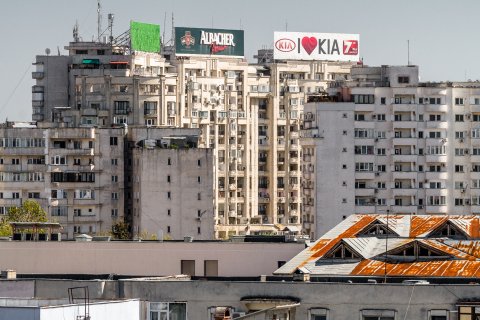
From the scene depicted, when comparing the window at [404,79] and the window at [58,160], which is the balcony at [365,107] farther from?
the window at [58,160]

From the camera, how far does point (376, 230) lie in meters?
92.2

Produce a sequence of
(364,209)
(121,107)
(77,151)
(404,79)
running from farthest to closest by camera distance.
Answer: (121,107), (404,79), (77,151), (364,209)

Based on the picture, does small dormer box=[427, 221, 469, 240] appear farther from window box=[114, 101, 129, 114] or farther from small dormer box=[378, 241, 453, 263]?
window box=[114, 101, 129, 114]

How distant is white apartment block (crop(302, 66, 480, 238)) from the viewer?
175m

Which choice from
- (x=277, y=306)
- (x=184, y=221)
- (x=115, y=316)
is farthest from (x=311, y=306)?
(x=184, y=221)

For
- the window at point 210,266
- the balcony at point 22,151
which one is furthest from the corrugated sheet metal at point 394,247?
the balcony at point 22,151

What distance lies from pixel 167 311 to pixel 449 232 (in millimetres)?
24288

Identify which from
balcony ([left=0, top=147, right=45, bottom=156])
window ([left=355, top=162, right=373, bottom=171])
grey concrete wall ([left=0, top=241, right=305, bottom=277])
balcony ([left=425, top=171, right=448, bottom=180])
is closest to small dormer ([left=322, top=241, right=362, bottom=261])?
grey concrete wall ([left=0, top=241, right=305, bottom=277])

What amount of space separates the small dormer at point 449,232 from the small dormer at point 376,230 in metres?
1.66

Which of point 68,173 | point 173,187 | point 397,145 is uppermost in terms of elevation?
point 397,145

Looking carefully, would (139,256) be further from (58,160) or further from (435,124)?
(435,124)

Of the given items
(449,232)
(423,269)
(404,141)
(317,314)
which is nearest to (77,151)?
(404,141)

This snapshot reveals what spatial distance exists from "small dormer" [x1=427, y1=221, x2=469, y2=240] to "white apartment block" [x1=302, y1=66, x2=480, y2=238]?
81.4m

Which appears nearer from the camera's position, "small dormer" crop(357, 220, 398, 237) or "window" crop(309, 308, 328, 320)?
"window" crop(309, 308, 328, 320)
